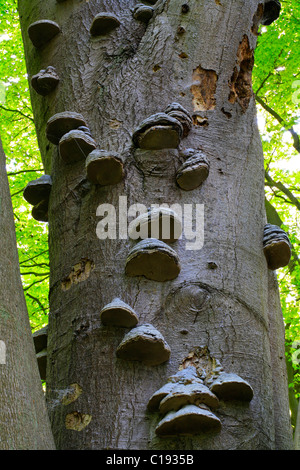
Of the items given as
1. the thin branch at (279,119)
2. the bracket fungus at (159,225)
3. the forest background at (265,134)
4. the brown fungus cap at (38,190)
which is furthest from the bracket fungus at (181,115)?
the thin branch at (279,119)

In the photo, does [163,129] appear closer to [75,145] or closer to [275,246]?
[75,145]

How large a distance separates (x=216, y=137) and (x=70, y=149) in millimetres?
1018

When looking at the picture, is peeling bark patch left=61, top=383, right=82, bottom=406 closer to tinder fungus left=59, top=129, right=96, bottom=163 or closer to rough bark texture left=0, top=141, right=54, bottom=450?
rough bark texture left=0, top=141, right=54, bottom=450

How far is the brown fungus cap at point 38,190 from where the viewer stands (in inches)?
155

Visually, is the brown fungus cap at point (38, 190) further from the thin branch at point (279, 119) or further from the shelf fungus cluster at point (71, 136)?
the thin branch at point (279, 119)

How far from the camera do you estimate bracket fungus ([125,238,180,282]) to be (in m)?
2.99

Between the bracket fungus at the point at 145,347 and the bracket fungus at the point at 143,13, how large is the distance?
3151 mm

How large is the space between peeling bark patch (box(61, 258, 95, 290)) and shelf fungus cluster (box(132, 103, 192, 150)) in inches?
35.5

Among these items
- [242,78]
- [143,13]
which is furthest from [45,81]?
[242,78]

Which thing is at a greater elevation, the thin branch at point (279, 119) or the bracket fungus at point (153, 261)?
the thin branch at point (279, 119)

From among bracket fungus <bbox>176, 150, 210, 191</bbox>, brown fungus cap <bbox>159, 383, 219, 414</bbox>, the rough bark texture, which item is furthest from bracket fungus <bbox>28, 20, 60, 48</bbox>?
brown fungus cap <bbox>159, 383, 219, 414</bbox>

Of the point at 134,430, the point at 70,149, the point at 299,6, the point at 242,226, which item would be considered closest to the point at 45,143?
the point at 70,149

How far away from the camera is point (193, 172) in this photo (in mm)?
3443

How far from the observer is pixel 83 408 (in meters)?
2.71
